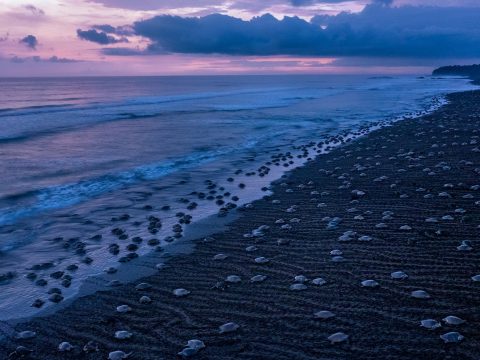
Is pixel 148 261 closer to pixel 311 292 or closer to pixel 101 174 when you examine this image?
pixel 311 292

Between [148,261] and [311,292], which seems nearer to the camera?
[311,292]

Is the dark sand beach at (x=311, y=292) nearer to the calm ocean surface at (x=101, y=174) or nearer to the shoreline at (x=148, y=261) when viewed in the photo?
the shoreline at (x=148, y=261)

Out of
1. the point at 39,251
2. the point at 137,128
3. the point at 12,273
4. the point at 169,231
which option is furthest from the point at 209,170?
the point at 137,128

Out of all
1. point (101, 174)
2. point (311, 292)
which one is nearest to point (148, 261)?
point (311, 292)

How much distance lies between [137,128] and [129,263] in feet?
94.5

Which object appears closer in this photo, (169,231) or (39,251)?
(39,251)

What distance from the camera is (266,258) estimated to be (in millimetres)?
9508

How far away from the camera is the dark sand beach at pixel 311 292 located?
6430 millimetres

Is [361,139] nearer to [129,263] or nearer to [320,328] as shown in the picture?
[129,263]

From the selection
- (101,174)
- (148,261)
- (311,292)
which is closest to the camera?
(311,292)

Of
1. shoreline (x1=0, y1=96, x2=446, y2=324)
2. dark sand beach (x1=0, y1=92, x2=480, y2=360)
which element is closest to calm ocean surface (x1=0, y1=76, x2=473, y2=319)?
shoreline (x1=0, y1=96, x2=446, y2=324)

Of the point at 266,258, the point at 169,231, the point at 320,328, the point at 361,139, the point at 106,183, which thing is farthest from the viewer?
the point at 361,139

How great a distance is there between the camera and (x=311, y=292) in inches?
309

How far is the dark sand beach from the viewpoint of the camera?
6430mm
